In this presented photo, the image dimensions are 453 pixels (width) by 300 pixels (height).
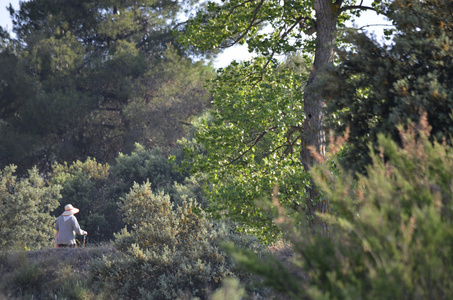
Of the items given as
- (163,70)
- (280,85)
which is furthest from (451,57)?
(163,70)

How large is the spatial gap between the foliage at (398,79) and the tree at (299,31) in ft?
8.15

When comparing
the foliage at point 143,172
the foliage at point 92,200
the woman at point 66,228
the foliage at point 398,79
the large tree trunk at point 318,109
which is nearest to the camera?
the foliage at point 398,79

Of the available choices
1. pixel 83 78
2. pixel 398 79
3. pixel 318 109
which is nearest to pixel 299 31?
pixel 318 109

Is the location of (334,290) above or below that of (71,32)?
below

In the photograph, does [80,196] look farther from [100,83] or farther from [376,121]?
[376,121]

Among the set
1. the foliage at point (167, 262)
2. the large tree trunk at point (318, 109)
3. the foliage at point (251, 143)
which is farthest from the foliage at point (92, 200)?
the large tree trunk at point (318, 109)

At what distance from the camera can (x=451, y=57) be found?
532cm

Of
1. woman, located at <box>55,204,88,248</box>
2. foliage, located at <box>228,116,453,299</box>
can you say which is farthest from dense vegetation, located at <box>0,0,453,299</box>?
woman, located at <box>55,204,88,248</box>

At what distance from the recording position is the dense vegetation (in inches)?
125

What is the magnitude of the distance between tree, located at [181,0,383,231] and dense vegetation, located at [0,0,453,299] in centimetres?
5

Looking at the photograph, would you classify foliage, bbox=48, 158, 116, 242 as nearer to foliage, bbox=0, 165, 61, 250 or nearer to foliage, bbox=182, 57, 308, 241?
foliage, bbox=0, 165, 61, 250

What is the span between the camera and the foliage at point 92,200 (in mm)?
21719

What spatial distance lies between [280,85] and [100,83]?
21.2 m

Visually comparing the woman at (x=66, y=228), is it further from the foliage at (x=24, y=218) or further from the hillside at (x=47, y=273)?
the foliage at (x=24, y=218)
